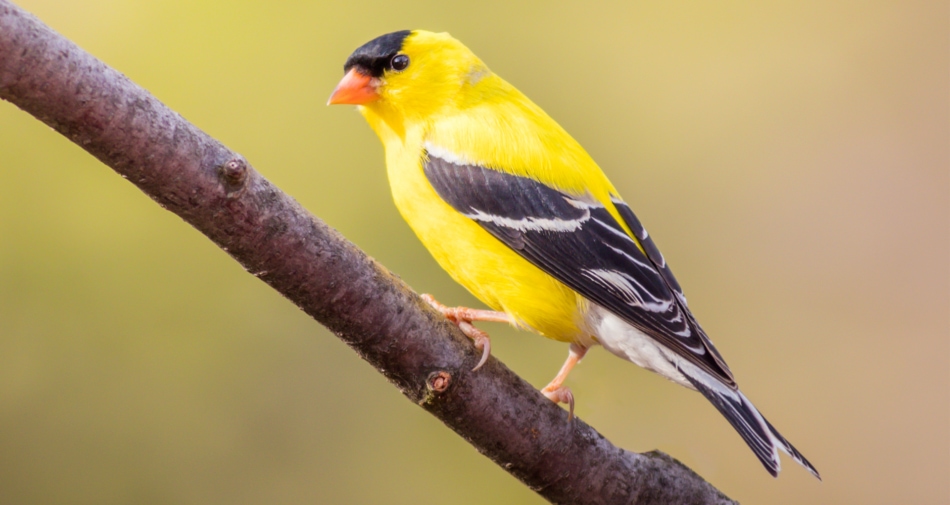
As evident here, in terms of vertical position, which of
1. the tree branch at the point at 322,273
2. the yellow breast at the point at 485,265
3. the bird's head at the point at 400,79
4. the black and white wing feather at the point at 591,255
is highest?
the bird's head at the point at 400,79

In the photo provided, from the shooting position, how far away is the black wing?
1811mm

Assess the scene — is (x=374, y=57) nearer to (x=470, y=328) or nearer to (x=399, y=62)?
(x=399, y=62)

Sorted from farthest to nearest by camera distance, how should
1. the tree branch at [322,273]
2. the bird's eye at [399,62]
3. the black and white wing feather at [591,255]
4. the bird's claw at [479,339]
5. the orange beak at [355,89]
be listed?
1. the bird's eye at [399,62]
2. the orange beak at [355,89]
3. the black and white wing feather at [591,255]
4. the bird's claw at [479,339]
5. the tree branch at [322,273]

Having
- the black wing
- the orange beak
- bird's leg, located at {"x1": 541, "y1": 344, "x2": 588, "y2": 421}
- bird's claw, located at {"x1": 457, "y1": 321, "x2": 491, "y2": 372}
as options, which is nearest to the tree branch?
bird's claw, located at {"x1": 457, "y1": 321, "x2": 491, "y2": 372}

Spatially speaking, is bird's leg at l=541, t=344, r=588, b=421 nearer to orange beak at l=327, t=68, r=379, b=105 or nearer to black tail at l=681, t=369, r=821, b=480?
black tail at l=681, t=369, r=821, b=480

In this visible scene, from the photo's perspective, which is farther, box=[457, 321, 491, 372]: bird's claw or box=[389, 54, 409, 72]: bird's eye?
box=[389, 54, 409, 72]: bird's eye

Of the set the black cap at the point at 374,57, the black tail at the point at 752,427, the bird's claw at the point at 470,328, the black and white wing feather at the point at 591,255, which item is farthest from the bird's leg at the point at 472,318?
the black cap at the point at 374,57

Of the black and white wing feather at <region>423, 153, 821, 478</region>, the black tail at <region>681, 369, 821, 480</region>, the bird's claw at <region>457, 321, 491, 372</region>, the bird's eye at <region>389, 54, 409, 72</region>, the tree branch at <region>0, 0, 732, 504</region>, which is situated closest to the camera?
the tree branch at <region>0, 0, 732, 504</region>

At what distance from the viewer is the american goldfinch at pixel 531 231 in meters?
1.81

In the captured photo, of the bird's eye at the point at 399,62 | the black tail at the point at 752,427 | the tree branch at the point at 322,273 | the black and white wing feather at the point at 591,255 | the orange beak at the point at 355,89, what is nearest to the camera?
the tree branch at the point at 322,273

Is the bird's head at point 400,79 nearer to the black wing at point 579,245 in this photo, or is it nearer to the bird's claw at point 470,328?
the black wing at point 579,245

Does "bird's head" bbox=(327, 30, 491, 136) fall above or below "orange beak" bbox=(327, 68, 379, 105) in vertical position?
above

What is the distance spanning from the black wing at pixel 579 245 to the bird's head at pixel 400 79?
223mm

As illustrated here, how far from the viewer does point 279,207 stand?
119cm
